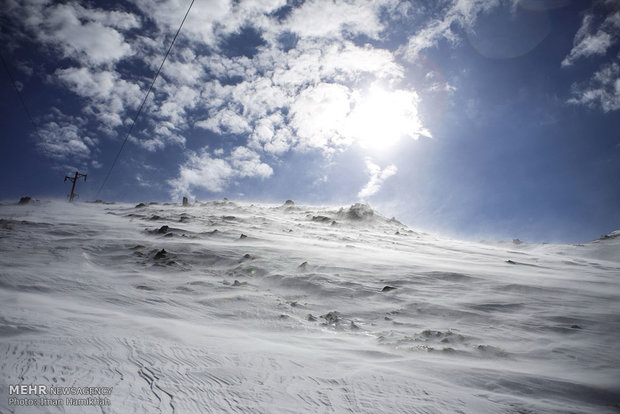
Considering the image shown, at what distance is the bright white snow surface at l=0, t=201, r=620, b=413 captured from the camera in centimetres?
136

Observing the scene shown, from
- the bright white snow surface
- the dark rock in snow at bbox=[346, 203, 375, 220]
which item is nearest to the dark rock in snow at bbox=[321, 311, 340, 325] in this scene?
the bright white snow surface

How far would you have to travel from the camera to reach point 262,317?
283cm

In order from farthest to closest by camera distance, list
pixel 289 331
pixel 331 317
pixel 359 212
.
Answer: pixel 359 212 < pixel 331 317 < pixel 289 331

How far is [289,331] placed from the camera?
2549mm

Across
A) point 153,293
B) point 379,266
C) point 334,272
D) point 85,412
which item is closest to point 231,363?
point 85,412

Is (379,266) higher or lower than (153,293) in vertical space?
higher

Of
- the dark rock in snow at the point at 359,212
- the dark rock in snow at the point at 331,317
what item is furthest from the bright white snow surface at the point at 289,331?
the dark rock in snow at the point at 359,212

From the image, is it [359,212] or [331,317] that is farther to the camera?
[359,212]

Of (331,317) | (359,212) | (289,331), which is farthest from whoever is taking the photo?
(359,212)

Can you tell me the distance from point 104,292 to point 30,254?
2169 mm

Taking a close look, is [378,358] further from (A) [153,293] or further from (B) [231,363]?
(A) [153,293]

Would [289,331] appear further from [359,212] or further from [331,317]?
[359,212]

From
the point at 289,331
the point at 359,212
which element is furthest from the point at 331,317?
the point at 359,212

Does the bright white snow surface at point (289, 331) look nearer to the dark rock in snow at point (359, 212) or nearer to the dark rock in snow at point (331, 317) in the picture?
the dark rock in snow at point (331, 317)
